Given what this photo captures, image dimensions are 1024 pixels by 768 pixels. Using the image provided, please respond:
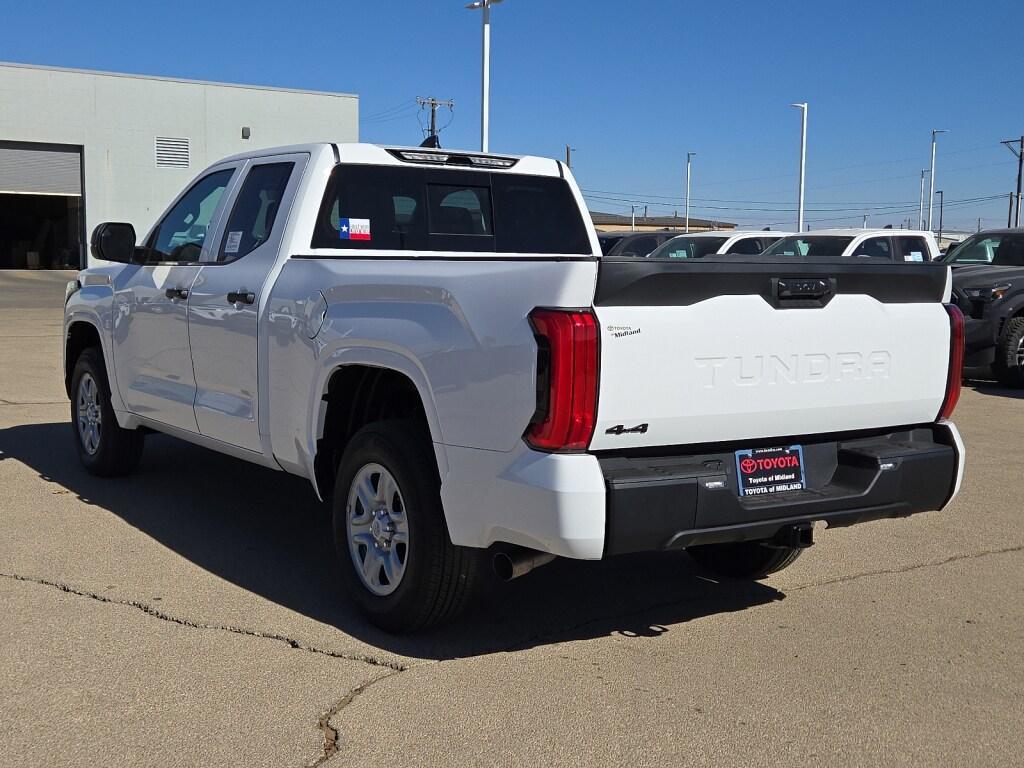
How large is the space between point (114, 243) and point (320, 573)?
235cm

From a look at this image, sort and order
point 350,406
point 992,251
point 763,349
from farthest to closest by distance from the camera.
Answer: point 992,251 < point 350,406 < point 763,349

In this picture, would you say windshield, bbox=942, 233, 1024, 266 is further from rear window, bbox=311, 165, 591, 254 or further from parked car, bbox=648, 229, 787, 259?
rear window, bbox=311, 165, 591, 254

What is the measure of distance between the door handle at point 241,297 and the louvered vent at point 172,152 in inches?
1368

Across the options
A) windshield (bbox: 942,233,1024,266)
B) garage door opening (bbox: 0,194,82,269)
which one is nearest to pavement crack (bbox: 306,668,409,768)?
windshield (bbox: 942,233,1024,266)

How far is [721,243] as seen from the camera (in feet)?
67.8

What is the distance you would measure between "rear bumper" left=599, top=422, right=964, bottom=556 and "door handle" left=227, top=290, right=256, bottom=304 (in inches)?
88.0

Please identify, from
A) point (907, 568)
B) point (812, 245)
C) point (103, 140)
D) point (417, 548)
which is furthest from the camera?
point (103, 140)

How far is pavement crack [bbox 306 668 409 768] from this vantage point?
11.5 ft

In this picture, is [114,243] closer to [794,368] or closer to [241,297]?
[241,297]

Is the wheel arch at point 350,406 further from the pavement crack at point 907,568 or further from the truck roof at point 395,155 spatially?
the pavement crack at point 907,568

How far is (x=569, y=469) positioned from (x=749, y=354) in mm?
802

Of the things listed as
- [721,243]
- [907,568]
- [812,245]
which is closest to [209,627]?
[907,568]

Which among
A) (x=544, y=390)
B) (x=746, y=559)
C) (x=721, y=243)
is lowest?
(x=746, y=559)

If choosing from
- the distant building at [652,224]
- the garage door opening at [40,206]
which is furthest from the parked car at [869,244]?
the distant building at [652,224]
